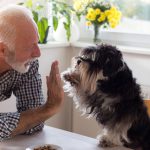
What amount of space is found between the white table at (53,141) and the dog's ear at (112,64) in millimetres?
308

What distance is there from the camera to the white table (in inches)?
55.1

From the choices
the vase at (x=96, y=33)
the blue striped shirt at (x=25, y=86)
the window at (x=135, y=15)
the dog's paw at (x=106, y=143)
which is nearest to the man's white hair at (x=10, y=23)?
the blue striped shirt at (x=25, y=86)

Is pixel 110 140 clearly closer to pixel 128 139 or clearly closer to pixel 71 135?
pixel 128 139

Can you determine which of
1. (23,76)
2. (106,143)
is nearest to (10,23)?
(23,76)

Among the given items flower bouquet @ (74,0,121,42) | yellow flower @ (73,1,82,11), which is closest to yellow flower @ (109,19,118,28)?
flower bouquet @ (74,0,121,42)

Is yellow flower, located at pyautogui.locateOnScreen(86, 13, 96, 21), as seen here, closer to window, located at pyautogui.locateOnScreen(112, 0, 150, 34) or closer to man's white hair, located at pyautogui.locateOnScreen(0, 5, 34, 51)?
window, located at pyautogui.locateOnScreen(112, 0, 150, 34)

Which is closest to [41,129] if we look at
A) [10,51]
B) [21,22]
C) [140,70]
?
[10,51]

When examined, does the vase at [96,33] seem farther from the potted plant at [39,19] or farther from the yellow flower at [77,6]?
the potted plant at [39,19]

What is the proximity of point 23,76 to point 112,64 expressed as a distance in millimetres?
471

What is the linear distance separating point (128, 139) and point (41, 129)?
42cm

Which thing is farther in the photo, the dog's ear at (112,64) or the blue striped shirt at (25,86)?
the blue striped shirt at (25,86)

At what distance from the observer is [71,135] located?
1529 millimetres

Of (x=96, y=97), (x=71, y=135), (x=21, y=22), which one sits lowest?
(x=71, y=135)

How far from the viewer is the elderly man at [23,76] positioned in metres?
1.49
